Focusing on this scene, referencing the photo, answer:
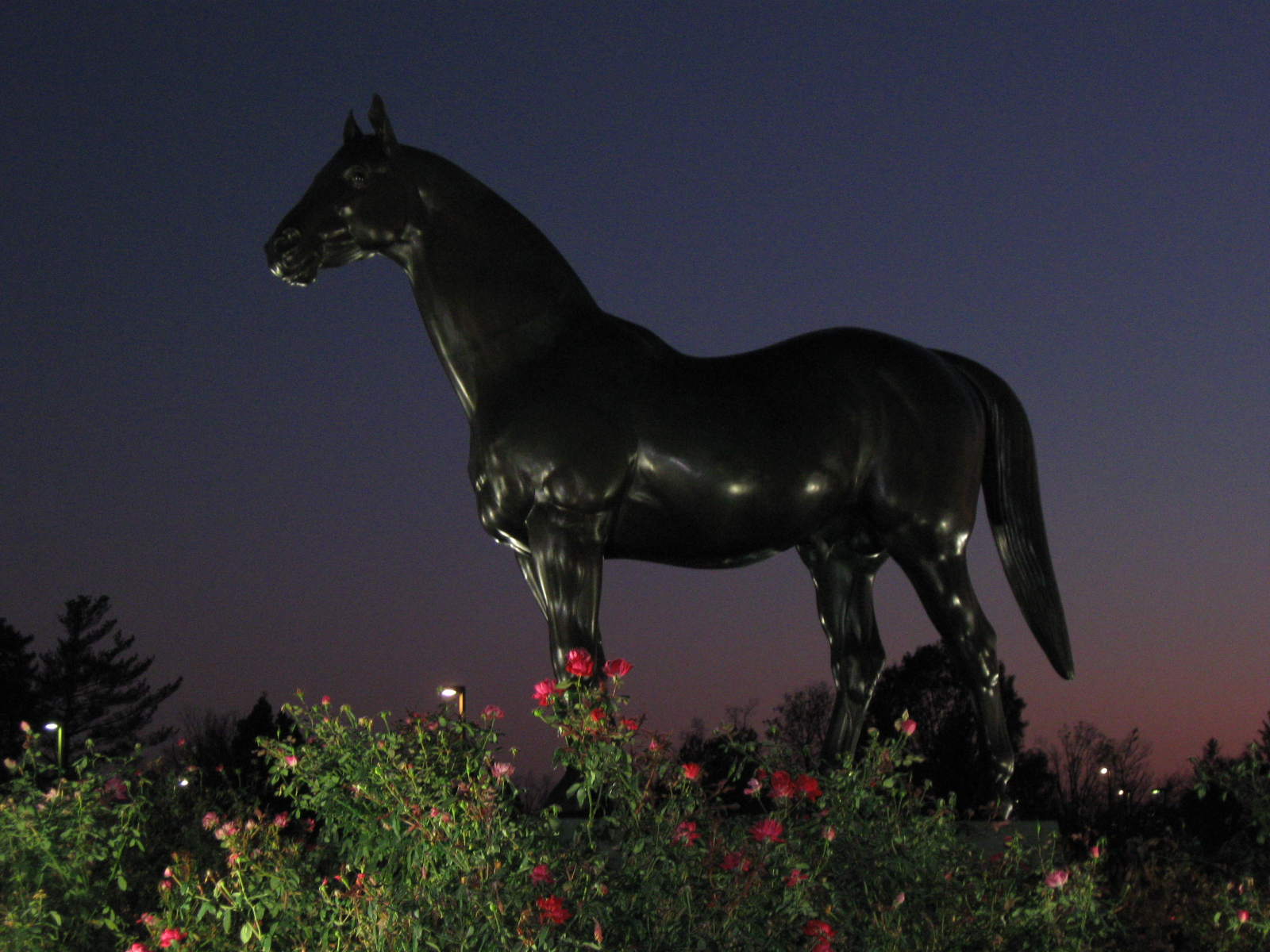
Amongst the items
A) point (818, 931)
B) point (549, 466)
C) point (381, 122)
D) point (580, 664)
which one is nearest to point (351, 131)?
point (381, 122)

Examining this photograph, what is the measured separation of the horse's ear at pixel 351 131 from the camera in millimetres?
5066

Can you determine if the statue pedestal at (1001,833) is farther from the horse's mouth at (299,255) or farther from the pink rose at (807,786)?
the horse's mouth at (299,255)

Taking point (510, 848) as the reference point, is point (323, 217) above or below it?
above

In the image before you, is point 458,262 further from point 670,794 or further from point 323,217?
point 670,794

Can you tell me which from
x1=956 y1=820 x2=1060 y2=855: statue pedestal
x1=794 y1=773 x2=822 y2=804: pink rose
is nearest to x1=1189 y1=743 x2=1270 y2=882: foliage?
x1=956 y1=820 x2=1060 y2=855: statue pedestal

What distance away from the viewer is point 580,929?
3.28 meters

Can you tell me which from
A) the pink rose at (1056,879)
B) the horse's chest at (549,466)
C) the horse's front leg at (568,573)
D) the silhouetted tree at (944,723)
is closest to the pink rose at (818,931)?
the pink rose at (1056,879)

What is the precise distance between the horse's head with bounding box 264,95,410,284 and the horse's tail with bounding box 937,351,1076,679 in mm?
2562

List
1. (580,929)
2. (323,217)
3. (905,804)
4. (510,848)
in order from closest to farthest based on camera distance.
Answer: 1. (580,929)
2. (510,848)
3. (905,804)
4. (323,217)

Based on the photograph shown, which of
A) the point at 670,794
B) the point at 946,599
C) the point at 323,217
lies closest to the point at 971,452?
the point at 946,599

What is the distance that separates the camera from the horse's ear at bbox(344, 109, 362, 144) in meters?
5.07

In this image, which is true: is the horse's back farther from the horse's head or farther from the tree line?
the tree line

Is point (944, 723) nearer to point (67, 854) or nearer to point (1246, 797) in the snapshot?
point (1246, 797)

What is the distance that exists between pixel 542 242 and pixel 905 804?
252cm
